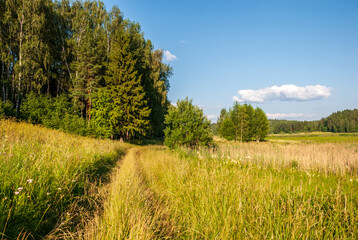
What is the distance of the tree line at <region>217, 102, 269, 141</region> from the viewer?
4481 cm

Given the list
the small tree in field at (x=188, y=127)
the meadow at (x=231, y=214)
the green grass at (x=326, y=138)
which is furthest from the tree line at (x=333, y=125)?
the meadow at (x=231, y=214)

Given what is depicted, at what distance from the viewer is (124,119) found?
22734mm

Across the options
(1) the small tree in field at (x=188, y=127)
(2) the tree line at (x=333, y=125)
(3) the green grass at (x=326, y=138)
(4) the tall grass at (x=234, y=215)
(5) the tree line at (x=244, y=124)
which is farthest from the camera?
(2) the tree line at (x=333, y=125)

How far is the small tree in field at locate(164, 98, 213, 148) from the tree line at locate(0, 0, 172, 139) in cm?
998

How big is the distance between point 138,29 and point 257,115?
4013cm

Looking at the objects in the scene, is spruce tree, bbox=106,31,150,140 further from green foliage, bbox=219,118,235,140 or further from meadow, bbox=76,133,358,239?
green foliage, bbox=219,118,235,140

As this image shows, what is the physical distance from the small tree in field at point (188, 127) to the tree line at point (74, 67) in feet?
32.7

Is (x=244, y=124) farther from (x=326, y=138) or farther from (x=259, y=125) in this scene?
(x=326, y=138)

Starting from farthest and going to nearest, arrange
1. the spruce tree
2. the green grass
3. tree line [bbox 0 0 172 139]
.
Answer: the green grass < the spruce tree < tree line [bbox 0 0 172 139]

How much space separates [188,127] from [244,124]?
3608cm

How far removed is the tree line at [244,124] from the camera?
4481 centimetres

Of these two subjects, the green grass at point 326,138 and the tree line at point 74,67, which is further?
the green grass at point 326,138

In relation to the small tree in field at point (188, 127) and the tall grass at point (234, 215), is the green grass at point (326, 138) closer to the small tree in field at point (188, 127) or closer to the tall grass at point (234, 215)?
the small tree in field at point (188, 127)

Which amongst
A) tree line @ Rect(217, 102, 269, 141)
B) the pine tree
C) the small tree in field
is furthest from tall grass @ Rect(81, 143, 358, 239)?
the pine tree
